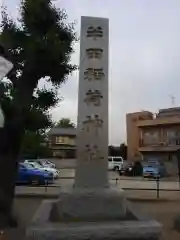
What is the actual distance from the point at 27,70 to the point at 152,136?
3320 centimetres

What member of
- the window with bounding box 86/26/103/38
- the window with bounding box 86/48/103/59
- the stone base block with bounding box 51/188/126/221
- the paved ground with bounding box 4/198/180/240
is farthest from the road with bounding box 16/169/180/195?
the window with bounding box 86/26/103/38

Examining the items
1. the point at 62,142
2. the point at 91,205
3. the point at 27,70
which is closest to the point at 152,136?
the point at 62,142

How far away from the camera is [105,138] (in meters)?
6.24

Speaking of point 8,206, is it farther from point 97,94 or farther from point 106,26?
point 106,26

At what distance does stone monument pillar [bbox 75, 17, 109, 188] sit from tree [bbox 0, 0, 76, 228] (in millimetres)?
2708

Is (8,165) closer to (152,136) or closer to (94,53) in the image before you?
(94,53)

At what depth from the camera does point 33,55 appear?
902 centimetres

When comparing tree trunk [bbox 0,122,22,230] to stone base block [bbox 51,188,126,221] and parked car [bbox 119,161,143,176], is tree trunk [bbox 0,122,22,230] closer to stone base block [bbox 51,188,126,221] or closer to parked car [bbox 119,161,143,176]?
stone base block [bbox 51,188,126,221]

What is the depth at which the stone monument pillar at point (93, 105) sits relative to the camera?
6137mm

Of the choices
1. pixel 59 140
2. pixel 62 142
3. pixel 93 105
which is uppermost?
pixel 59 140

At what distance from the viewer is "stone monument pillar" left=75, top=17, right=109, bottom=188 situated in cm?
614

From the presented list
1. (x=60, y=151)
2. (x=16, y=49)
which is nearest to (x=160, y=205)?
(x=16, y=49)

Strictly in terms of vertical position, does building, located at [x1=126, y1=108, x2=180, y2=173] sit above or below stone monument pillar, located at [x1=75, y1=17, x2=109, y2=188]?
above

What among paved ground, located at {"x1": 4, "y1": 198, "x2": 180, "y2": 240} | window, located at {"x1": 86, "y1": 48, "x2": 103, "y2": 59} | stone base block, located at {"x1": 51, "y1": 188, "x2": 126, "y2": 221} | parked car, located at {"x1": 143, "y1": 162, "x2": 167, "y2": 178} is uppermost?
window, located at {"x1": 86, "y1": 48, "x2": 103, "y2": 59}
